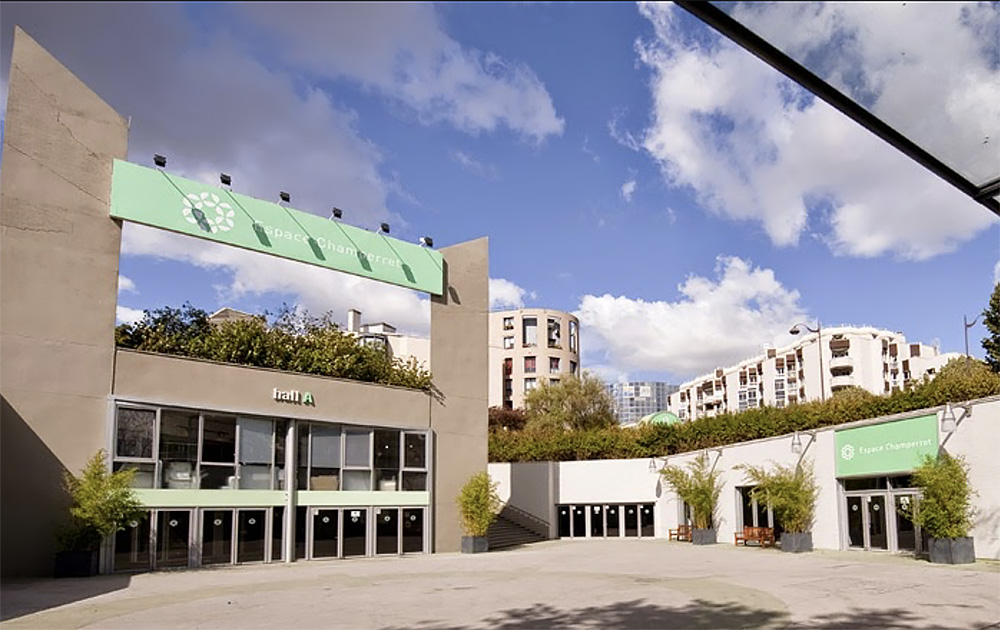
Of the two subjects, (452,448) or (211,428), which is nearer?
(211,428)

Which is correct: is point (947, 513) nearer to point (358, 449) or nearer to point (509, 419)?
point (358, 449)

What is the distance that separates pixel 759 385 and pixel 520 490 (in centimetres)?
7002

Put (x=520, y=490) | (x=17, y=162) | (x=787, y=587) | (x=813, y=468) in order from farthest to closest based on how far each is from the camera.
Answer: (x=520, y=490)
(x=813, y=468)
(x=17, y=162)
(x=787, y=587)

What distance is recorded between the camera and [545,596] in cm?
1378

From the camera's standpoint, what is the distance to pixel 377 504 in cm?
2502

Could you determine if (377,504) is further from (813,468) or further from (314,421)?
(813,468)

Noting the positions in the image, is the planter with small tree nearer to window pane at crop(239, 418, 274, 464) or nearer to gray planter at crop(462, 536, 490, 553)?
window pane at crop(239, 418, 274, 464)

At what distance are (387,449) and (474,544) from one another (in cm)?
412

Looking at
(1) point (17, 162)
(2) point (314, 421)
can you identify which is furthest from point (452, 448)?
(1) point (17, 162)

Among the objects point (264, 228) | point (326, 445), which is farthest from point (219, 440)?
point (264, 228)

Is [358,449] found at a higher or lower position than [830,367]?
lower

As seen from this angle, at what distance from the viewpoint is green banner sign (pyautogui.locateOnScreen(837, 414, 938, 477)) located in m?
19.6

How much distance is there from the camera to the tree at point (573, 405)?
5794 centimetres

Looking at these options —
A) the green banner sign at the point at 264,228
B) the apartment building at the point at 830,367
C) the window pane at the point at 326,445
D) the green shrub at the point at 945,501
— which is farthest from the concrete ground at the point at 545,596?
the apartment building at the point at 830,367
